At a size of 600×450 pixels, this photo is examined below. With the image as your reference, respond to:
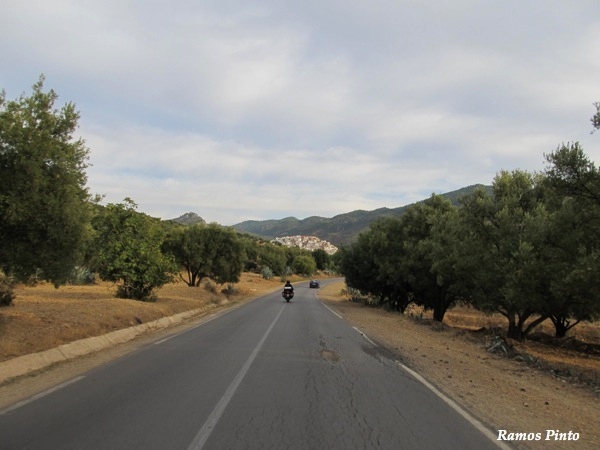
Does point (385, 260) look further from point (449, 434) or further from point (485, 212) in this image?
point (449, 434)

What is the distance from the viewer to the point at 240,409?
6.77 meters

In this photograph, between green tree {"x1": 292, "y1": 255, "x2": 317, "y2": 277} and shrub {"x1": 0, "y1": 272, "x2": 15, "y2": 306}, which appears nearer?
shrub {"x1": 0, "y1": 272, "x2": 15, "y2": 306}

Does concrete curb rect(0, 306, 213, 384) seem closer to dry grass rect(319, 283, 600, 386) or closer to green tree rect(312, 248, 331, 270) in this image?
dry grass rect(319, 283, 600, 386)

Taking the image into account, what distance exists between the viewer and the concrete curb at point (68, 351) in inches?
363

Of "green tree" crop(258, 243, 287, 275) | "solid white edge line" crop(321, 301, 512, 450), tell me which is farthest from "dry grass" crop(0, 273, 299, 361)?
"green tree" crop(258, 243, 287, 275)

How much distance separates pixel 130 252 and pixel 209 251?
17.8 meters

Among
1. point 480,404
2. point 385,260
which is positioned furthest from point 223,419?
point 385,260

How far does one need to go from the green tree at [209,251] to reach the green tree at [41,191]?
98.4ft

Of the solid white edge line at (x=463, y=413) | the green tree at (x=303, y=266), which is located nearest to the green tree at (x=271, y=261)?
the green tree at (x=303, y=266)

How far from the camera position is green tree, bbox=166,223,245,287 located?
41.8 meters

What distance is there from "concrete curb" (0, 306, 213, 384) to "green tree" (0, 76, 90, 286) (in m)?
1.77

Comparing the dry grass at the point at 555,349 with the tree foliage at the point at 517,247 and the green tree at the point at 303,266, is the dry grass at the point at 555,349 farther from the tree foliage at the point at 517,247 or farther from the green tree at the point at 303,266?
the green tree at the point at 303,266

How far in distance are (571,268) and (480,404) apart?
8.03m

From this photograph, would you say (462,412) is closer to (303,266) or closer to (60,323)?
(60,323)
